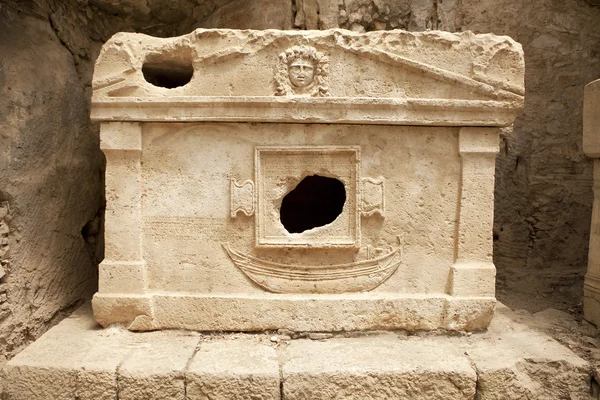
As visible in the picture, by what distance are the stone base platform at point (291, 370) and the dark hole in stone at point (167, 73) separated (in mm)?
1977

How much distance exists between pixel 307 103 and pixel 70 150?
202 centimetres

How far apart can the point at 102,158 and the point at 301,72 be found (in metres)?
2.13

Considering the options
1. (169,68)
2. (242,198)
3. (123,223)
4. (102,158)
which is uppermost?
(169,68)

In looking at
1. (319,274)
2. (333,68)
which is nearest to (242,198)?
(319,274)

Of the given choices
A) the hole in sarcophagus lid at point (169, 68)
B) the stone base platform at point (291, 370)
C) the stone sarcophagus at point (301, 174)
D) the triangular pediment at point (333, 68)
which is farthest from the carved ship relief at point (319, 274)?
the hole in sarcophagus lid at point (169, 68)

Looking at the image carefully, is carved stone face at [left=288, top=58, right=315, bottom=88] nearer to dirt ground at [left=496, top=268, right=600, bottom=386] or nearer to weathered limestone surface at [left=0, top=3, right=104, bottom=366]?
weathered limestone surface at [left=0, top=3, right=104, bottom=366]

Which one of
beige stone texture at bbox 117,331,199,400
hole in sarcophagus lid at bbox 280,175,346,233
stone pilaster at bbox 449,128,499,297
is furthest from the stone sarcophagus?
hole in sarcophagus lid at bbox 280,175,346,233

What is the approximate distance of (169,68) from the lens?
3.66 metres

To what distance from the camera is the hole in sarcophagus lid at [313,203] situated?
15.9 ft

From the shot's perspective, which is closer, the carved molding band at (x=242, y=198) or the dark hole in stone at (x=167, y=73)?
the carved molding band at (x=242, y=198)

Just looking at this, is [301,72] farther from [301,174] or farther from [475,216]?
[475,216]

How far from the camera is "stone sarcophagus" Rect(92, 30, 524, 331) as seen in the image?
10.4 ft

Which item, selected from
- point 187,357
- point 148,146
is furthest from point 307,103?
point 187,357

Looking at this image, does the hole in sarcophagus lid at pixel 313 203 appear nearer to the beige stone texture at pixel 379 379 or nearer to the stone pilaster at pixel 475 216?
the stone pilaster at pixel 475 216
